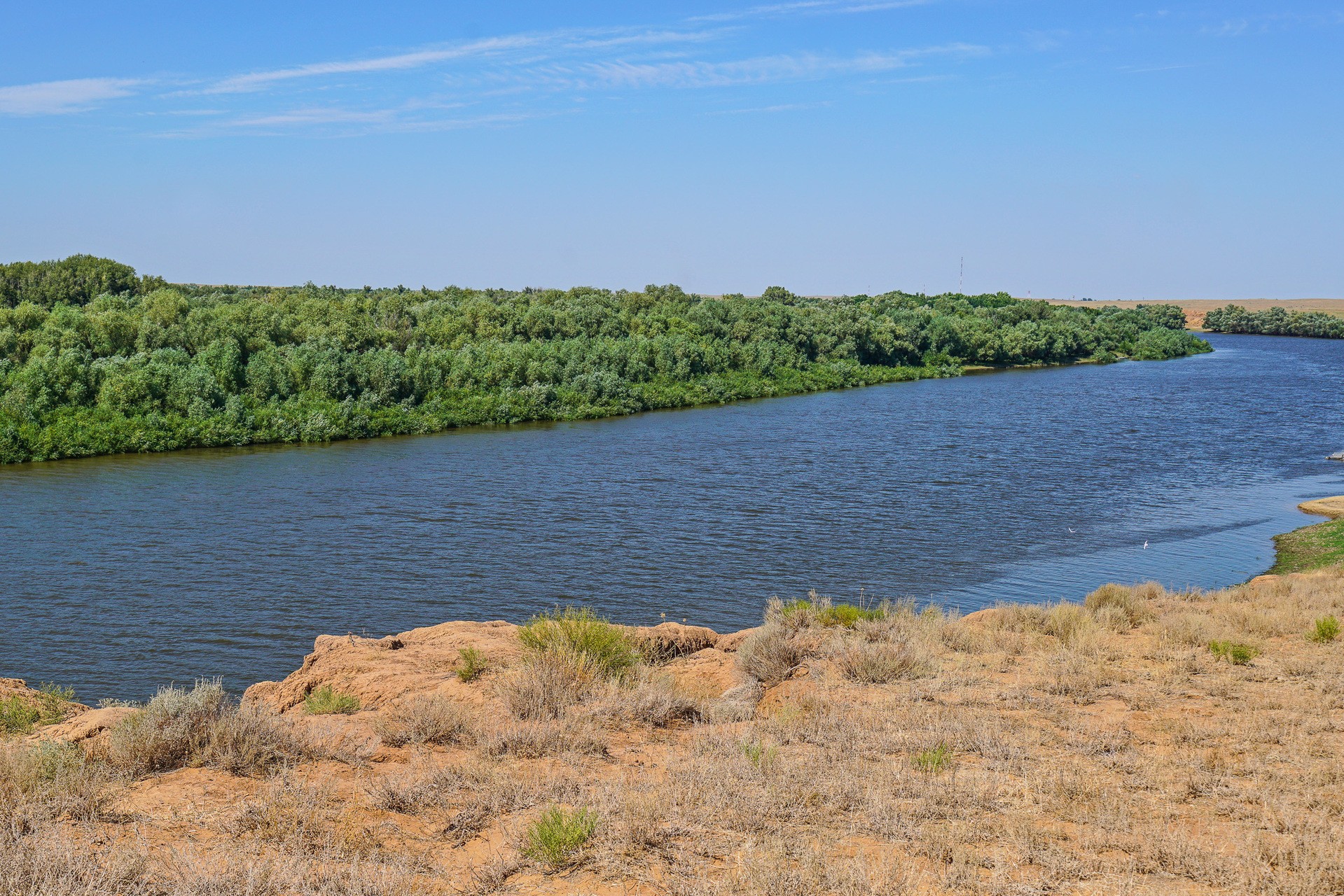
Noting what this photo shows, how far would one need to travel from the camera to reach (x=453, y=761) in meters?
8.77

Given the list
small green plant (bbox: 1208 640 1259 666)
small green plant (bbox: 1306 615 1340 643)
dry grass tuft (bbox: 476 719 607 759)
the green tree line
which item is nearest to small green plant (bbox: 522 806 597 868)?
dry grass tuft (bbox: 476 719 607 759)

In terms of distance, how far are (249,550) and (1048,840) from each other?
21182 millimetres

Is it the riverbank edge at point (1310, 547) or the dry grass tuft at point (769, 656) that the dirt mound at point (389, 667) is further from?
the riverbank edge at point (1310, 547)

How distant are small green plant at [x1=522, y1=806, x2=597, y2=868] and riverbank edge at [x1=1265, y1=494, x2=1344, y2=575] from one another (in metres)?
19.1

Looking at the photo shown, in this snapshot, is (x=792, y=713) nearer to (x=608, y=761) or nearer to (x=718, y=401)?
(x=608, y=761)

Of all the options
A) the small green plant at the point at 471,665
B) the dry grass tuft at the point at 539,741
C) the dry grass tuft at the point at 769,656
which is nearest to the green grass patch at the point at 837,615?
the dry grass tuft at the point at 769,656

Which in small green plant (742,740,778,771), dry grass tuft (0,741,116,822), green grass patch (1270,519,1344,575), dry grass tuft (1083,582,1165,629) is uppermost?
dry grass tuft (0,741,116,822)

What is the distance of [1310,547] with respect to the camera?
22.6 metres

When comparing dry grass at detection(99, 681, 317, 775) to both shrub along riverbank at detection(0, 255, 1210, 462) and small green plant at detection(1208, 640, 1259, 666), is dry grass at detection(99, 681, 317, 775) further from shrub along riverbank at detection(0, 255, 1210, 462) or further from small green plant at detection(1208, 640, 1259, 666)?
shrub along riverbank at detection(0, 255, 1210, 462)

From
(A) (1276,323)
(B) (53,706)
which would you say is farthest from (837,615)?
(A) (1276,323)

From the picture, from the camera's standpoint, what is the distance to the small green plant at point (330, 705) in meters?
10.9

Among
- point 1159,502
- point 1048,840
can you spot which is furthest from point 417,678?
point 1159,502

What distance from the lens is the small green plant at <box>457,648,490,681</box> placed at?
11.7 metres

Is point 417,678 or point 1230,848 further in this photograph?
point 417,678
